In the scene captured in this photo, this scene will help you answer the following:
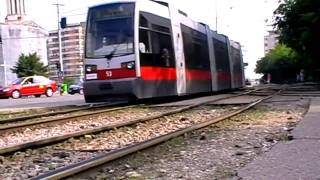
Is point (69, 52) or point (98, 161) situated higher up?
point (69, 52)

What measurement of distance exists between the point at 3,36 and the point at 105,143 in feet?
273

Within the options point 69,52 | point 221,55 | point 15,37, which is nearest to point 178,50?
point 221,55

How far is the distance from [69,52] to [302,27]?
211 ft

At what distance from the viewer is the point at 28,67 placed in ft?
261

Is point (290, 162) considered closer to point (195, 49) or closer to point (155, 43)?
point (155, 43)

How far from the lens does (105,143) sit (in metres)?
8.60

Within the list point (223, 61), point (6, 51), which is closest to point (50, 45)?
point (6, 51)

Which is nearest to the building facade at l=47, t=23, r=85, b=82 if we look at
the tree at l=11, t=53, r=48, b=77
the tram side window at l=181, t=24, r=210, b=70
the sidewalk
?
the tree at l=11, t=53, r=48, b=77

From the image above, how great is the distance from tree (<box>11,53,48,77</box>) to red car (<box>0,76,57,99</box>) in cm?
4211

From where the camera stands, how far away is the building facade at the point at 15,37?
279 feet

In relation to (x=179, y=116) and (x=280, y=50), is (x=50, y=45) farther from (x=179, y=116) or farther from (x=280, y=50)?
(x=179, y=116)

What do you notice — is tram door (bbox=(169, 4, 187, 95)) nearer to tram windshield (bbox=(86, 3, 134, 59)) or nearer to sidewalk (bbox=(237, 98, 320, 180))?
tram windshield (bbox=(86, 3, 134, 59))

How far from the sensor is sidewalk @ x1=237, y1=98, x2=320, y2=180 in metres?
5.66

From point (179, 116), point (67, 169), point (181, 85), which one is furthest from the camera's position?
point (181, 85)
